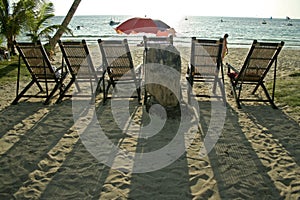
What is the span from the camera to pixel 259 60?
5.33 metres

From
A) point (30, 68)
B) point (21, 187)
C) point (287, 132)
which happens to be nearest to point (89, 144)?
point (21, 187)

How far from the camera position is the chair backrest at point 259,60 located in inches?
200

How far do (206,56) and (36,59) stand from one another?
3288 millimetres

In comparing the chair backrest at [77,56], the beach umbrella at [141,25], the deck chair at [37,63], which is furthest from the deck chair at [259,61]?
the deck chair at [37,63]

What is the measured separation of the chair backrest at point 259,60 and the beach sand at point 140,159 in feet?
2.47

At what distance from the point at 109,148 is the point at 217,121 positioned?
6.53 ft

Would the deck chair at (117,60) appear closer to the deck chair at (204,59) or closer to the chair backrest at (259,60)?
the deck chair at (204,59)

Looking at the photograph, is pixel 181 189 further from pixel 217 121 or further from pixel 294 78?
pixel 294 78

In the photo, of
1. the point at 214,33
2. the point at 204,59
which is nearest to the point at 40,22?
the point at 204,59

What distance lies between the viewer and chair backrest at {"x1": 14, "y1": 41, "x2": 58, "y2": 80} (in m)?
5.14

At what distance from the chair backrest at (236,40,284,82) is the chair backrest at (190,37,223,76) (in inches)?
20.6

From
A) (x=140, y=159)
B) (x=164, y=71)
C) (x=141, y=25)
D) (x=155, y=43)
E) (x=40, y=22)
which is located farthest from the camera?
(x=40, y=22)

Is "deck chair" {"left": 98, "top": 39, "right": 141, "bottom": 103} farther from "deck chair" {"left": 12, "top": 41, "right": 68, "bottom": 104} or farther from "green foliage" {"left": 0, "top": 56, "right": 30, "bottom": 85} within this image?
"green foliage" {"left": 0, "top": 56, "right": 30, "bottom": 85}

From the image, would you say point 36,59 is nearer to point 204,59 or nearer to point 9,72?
point 204,59
